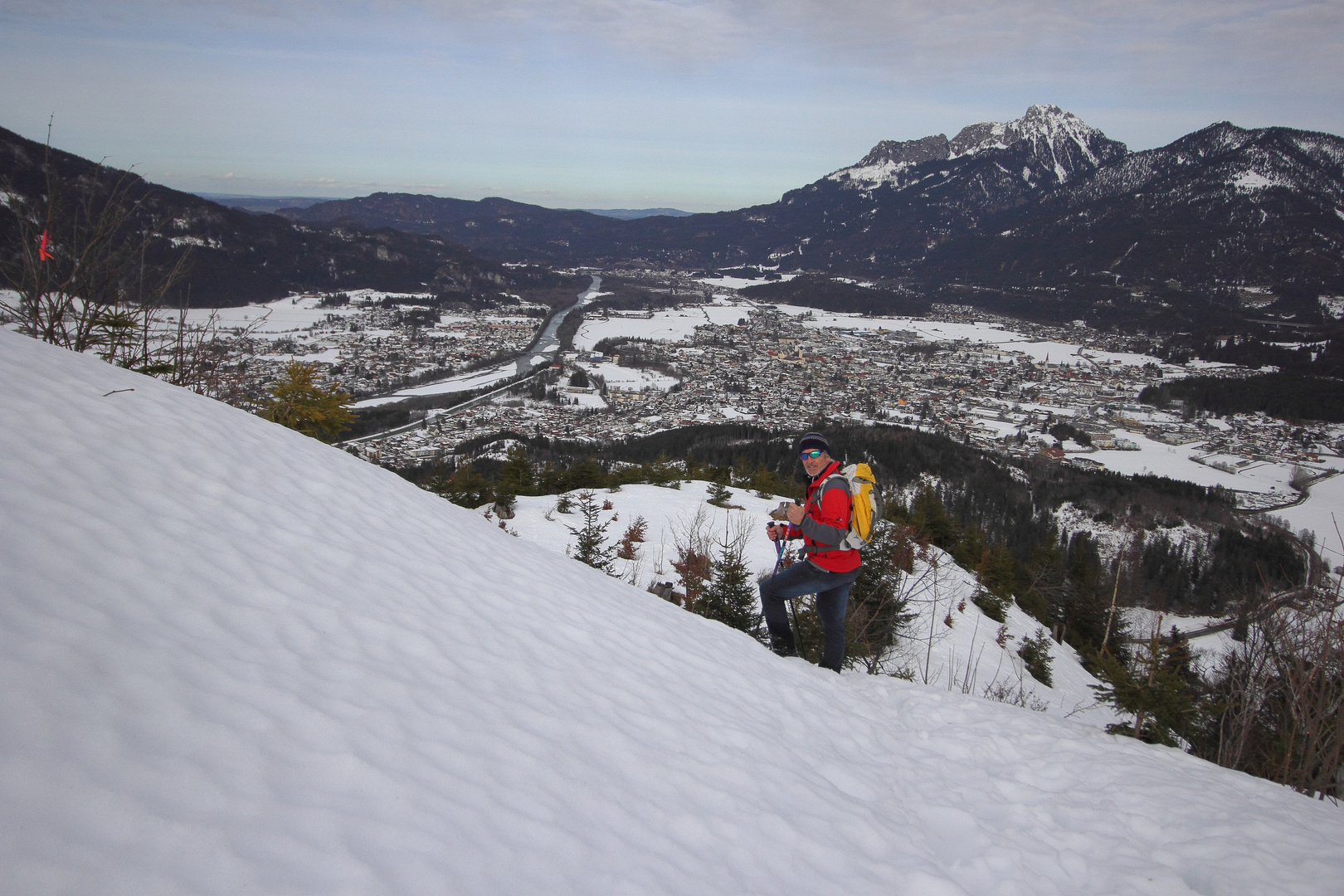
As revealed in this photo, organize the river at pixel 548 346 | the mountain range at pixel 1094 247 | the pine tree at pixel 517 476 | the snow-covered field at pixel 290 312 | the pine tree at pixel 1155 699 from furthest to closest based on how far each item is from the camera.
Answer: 1. the mountain range at pixel 1094 247
2. the river at pixel 548 346
3. the snow-covered field at pixel 290 312
4. the pine tree at pixel 517 476
5. the pine tree at pixel 1155 699

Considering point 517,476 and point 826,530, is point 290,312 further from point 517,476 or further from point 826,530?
point 826,530

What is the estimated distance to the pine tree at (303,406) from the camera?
6.57 metres

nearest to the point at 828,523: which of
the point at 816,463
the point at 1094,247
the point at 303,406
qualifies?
the point at 816,463

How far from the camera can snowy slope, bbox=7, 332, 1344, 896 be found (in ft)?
4.38

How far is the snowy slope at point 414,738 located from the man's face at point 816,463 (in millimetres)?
1364

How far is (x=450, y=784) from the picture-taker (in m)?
1.72

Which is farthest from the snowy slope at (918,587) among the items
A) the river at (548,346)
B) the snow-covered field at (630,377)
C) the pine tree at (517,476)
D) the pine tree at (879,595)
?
the river at (548,346)

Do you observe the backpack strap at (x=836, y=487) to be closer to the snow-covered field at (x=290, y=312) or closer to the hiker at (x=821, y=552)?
the hiker at (x=821, y=552)

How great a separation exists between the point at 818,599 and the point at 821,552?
18.5 inches

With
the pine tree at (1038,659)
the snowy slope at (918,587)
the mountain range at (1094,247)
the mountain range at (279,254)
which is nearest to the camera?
the snowy slope at (918,587)

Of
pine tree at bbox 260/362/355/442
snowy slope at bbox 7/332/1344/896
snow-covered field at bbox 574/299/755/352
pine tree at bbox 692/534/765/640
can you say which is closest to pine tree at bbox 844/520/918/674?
pine tree at bbox 692/534/765/640

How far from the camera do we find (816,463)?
12.5 feet

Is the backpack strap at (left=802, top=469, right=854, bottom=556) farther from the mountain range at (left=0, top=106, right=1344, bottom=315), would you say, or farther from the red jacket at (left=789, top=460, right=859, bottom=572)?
the mountain range at (left=0, top=106, right=1344, bottom=315)

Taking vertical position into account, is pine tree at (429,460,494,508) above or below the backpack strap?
below
